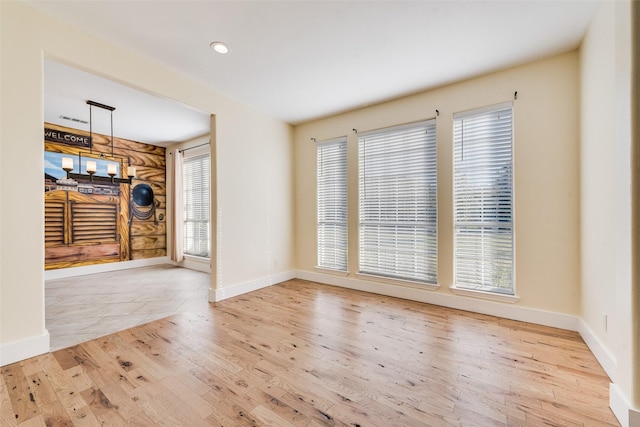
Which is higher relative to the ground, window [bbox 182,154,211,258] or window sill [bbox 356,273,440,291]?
window [bbox 182,154,211,258]

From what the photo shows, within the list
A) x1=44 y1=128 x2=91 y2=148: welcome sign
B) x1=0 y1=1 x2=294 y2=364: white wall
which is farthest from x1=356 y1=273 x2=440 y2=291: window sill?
x1=44 y1=128 x2=91 y2=148: welcome sign

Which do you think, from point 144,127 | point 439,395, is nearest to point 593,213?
point 439,395

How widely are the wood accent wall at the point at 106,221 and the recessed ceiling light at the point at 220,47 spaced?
4.22 m

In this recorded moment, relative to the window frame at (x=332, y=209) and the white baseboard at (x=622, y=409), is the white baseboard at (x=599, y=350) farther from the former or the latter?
the window frame at (x=332, y=209)

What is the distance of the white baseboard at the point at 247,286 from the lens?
3.58 meters

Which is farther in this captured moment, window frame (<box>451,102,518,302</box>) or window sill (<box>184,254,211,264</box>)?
window sill (<box>184,254,211,264</box>)

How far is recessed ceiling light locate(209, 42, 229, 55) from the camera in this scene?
2.53m

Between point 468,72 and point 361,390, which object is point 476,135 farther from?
point 361,390

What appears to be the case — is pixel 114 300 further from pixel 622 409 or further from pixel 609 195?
pixel 609 195

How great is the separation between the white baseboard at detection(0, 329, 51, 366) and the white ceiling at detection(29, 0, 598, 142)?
8.75 ft

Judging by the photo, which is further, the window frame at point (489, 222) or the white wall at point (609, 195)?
the window frame at point (489, 222)

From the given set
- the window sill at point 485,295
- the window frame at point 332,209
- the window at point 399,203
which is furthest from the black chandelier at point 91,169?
the window sill at point 485,295

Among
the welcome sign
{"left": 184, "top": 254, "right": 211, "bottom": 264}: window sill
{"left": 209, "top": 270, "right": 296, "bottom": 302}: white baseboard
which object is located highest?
the welcome sign

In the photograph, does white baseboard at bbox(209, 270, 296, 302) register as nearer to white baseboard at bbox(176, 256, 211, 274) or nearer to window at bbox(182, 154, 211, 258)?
white baseboard at bbox(176, 256, 211, 274)
